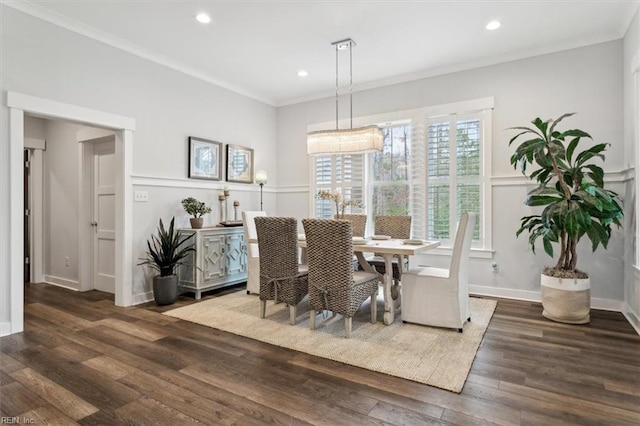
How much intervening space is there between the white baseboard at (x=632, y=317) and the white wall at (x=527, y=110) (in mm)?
180

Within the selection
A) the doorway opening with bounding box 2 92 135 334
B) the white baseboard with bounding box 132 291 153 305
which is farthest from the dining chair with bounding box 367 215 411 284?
the doorway opening with bounding box 2 92 135 334

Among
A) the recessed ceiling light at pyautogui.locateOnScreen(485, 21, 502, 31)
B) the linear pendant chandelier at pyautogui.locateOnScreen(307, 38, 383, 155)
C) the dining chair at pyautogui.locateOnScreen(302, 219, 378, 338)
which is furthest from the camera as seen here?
the linear pendant chandelier at pyautogui.locateOnScreen(307, 38, 383, 155)

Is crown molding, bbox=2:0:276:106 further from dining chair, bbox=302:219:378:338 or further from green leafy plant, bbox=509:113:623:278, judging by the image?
green leafy plant, bbox=509:113:623:278

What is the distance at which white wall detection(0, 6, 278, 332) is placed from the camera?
9.99 feet

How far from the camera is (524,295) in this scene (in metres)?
4.11

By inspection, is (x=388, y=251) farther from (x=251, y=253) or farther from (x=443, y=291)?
(x=251, y=253)

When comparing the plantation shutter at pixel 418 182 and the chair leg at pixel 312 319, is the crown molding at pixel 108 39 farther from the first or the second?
the chair leg at pixel 312 319

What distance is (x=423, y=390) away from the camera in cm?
207

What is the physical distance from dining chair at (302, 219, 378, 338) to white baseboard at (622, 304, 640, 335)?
2.39 metres

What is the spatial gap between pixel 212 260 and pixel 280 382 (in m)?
2.49

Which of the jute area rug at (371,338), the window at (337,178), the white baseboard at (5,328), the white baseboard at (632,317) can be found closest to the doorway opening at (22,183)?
the white baseboard at (5,328)

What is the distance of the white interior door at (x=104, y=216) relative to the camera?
4.48m

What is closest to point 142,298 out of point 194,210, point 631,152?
point 194,210

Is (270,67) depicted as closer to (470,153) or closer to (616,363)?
(470,153)
